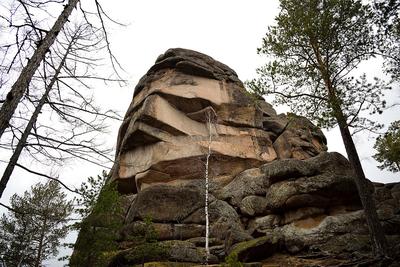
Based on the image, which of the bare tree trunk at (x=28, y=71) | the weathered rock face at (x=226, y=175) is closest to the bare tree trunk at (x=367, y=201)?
the weathered rock face at (x=226, y=175)

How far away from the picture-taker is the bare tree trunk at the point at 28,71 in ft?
15.8

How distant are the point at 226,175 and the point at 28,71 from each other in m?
17.5

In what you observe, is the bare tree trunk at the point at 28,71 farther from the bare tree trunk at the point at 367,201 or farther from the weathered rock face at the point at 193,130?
the weathered rock face at the point at 193,130

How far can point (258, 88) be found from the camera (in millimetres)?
12641

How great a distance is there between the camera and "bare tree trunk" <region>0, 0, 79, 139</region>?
15.8ft

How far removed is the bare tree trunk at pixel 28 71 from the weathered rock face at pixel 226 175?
2.34 meters

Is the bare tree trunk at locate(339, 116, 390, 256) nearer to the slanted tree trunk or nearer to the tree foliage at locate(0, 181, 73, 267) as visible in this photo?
the slanted tree trunk

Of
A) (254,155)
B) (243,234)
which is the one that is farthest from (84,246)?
(254,155)

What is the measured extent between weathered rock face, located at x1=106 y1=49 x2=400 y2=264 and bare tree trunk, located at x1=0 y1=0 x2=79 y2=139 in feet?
7.69

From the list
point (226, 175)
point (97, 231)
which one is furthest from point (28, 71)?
point (226, 175)

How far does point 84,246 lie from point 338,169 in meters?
12.9

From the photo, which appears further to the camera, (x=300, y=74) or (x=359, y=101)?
(x=300, y=74)

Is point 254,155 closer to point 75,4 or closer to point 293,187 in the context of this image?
point 293,187

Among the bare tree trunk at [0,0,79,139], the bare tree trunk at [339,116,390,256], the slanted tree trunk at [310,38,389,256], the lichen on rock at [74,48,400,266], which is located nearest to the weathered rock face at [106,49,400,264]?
the lichen on rock at [74,48,400,266]
